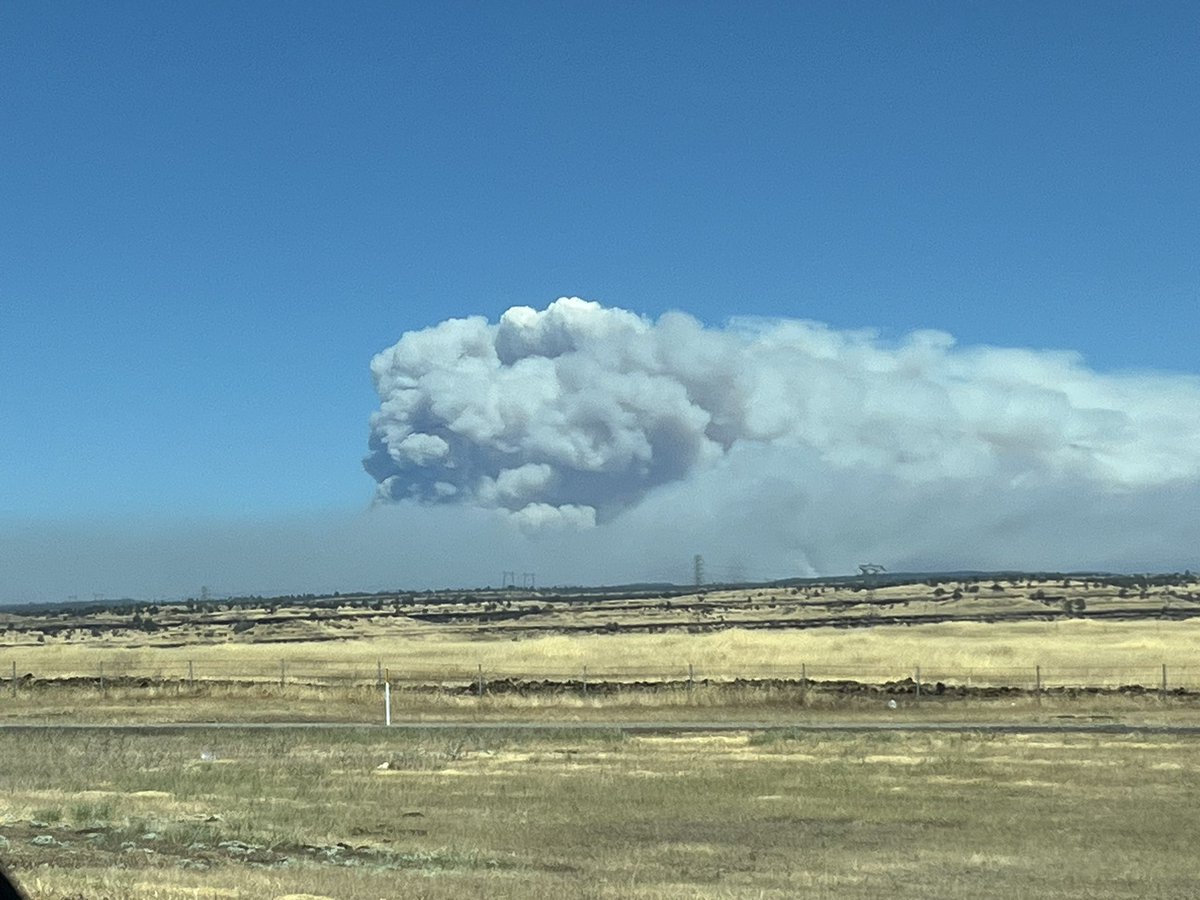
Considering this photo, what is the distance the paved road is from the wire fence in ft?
25.5

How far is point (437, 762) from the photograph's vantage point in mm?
36219

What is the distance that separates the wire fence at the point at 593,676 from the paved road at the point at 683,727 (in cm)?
776

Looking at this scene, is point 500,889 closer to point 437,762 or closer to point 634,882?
point 634,882

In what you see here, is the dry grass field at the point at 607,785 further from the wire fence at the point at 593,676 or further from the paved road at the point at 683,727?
the paved road at the point at 683,727

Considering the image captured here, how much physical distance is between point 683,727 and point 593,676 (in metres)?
27.9

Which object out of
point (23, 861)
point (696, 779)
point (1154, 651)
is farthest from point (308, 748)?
point (1154, 651)

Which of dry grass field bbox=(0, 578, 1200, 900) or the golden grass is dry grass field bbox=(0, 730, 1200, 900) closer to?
dry grass field bbox=(0, 578, 1200, 900)

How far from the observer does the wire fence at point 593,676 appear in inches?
2363

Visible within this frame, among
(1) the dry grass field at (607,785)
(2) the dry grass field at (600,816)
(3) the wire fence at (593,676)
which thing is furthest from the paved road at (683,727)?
(3) the wire fence at (593,676)

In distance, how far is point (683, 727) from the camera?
4603 cm

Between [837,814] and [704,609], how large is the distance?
520 ft

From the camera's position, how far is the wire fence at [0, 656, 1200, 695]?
6003 centimetres

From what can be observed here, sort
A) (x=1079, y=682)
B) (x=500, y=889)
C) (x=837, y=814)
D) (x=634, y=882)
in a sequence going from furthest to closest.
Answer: (x=1079, y=682)
(x=837, y=814)
(x=634, y=882)
(x=500, y=889)

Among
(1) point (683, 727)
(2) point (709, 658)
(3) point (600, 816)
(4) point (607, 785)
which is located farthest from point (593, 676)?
(3) point (600, 816)
